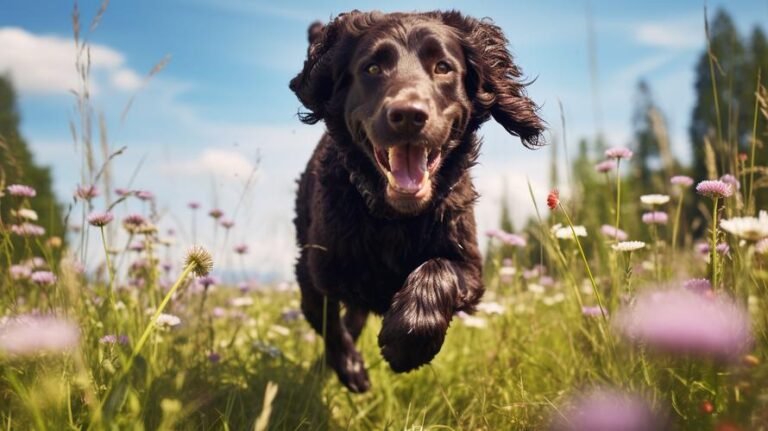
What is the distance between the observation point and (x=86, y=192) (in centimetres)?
288

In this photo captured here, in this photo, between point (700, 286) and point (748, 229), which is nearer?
point (748, 229)

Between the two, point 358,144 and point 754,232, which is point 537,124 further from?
point 754,232

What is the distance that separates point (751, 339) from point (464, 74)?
6.34ft

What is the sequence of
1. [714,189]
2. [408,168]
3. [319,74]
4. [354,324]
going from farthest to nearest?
[354,324]
[319,74]
[408,168]
[714,189]

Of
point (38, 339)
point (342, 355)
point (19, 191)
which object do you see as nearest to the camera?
point (38, 339)

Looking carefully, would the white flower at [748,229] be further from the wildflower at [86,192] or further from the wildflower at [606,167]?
the wildflower at [86,192]

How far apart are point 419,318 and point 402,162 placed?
698 millimetres

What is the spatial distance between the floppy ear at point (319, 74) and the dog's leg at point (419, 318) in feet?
3.94

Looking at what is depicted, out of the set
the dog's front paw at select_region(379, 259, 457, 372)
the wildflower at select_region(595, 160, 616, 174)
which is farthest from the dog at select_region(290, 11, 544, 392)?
the wildflower at select_region(595, 160, 616, 174)

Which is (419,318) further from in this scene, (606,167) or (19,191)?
(19,191)

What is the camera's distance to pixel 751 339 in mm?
1727

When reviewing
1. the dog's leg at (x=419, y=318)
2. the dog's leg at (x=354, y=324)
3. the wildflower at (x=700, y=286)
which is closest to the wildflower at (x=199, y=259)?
the dog's leg at (x=419, y=318)

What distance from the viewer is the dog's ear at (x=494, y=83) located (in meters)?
3.36

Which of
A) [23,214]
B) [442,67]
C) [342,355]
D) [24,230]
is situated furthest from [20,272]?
[442,67]
